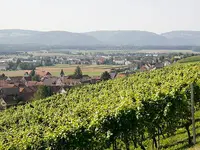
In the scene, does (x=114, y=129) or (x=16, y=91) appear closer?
(x=114, y=129)

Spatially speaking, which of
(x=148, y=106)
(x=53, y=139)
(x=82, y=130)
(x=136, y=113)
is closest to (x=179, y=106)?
(x=148, y=106)

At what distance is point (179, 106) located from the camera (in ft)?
40.2

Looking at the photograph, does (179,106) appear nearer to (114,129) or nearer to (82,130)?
(114,129)

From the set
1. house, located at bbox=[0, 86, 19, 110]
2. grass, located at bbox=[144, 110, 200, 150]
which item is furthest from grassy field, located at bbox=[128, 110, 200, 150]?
house, located at bbox=[0, 86, 19, 110]

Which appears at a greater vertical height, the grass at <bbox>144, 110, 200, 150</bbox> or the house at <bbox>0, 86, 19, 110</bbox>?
the grass at <bbox>144, 110, 200, 150</bbox>

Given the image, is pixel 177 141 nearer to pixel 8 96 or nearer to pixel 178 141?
pixel 178 141

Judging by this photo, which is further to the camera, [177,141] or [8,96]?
[8,96]

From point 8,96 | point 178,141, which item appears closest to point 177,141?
point 178,141

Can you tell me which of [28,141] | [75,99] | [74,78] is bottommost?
[74,78]

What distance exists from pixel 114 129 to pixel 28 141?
98.9 inches

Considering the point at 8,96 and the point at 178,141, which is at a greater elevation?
the point at 178,141

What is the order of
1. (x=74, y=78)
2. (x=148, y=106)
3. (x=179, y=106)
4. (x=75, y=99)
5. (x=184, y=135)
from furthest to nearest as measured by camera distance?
(x=74, y=78), (x=75, y=99), (x=184, y=135), (x=179, y=106), (x=148, y=106)

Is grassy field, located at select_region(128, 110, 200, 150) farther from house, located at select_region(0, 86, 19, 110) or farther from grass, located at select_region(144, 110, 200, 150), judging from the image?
house, located at select_region(0, 86, 19, 110)

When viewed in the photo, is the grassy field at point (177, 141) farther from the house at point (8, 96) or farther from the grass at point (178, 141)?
the house at point (8, 96)
